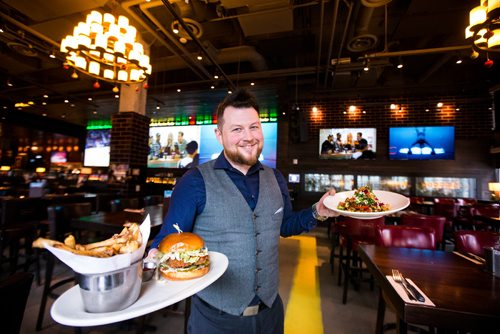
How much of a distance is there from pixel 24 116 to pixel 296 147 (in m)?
13.3

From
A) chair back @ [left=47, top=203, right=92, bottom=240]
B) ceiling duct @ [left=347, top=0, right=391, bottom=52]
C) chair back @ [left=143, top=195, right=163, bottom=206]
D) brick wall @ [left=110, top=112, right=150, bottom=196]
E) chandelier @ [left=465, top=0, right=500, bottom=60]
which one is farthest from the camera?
brick wall @ [left=110, top=112, right=150, bottom=196]

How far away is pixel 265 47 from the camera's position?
606 cm

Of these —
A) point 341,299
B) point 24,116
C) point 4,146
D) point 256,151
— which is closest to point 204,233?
point 256,151

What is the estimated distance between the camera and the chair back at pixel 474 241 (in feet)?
7.67

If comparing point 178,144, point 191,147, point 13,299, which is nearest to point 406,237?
point 13,299

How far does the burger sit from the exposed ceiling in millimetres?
3435

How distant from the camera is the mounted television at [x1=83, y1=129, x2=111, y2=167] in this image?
12.3 m

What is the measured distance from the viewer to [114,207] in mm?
3834

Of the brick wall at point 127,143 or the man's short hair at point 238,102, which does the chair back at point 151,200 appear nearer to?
the brick wall at point 127,143

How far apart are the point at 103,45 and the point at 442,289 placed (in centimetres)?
428

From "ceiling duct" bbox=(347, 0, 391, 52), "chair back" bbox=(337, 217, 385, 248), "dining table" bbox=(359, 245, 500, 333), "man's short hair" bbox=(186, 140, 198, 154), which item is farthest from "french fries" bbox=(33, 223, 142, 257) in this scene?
"man's short hair" bbox=(186, 140, 198, 154)

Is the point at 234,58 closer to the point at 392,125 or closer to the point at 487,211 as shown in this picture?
the point at 392,125

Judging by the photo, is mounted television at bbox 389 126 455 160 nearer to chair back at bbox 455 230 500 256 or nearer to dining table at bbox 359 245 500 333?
chair back at bbox 455 230 500 256

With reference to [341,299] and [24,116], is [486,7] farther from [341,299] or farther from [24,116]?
[24,116]
